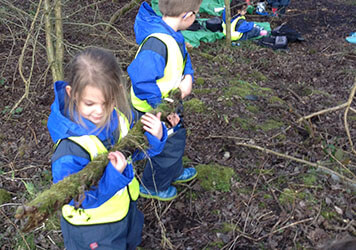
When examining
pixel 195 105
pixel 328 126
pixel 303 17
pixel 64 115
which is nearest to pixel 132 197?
pixel 64 115

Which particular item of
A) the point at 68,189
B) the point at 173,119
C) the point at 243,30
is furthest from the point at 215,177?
the point at 243,30

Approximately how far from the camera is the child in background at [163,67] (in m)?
2.72

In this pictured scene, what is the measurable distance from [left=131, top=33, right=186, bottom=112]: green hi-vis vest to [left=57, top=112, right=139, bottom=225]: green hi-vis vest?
71 cm

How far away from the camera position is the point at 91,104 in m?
2.00

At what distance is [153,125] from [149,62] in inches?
26.4

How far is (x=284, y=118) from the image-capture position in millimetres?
4574

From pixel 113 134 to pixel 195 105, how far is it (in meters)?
2.73

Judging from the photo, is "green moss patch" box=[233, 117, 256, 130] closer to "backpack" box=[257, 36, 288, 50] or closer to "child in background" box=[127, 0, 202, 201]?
"child in background" box=[127, 0, 202, 201]

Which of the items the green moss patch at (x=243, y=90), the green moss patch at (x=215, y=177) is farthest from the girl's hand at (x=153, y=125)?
the green moss patch at (x=243, y=90)

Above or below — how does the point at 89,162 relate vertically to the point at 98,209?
above

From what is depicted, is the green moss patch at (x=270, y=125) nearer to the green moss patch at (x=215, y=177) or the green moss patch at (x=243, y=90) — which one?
the green moss patch at (x=243, y=90)

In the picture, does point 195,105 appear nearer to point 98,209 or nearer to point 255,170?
point 255,170

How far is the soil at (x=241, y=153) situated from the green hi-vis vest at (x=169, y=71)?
3.19 feet

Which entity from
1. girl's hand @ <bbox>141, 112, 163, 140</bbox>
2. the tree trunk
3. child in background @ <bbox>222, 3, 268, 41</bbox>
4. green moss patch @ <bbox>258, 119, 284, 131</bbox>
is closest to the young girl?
girl's hand @ <bbox>141, 112, 163, 140</bbox>
